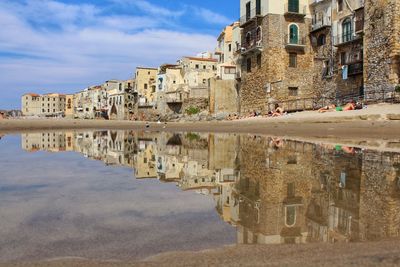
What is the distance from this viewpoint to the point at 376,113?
1872 centimetres

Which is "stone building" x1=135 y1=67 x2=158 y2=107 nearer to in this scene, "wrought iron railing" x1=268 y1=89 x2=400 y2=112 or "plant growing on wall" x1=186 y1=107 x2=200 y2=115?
"plant growing on wall" x1=186 y1=107 x2=200 y2=115

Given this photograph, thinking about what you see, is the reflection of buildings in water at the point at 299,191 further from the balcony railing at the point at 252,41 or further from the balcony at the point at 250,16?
the balcony at the point at 250,16

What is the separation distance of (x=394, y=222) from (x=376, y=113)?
17.2 metres

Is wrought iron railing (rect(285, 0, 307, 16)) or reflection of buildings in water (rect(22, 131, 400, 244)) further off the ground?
wrought iron railing (rect(285, 0, 307, 16))

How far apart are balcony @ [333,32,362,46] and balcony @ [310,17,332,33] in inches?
73.4

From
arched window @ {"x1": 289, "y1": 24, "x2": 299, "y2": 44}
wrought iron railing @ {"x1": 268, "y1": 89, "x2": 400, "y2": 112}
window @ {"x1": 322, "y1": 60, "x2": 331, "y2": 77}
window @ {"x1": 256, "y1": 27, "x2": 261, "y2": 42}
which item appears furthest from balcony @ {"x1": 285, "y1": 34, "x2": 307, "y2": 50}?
wrought iron railing @ {"x1": 268, "y1": 89, "x2": 400, "y2": 112}

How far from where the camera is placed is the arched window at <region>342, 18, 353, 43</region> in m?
31.1

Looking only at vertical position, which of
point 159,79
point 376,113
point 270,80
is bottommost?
point 376,113

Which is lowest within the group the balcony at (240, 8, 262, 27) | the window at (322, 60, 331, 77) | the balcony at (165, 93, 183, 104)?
the balcony at (165, 93, 183, 104)

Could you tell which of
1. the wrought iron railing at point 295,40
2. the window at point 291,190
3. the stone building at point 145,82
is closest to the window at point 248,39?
the wrought iron railing at point 295,40

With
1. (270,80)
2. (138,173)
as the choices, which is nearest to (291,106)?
(270,80)

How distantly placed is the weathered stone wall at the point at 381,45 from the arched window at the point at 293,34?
29.1 feet

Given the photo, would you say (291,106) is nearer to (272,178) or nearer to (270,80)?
(270,80)

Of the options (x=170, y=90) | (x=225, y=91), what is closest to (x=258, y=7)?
(x=225, y=91)
